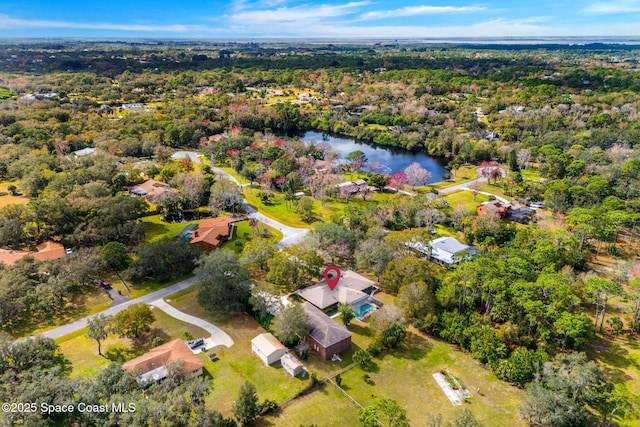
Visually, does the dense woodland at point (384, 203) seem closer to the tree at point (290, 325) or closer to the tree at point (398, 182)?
the tree at point (398, 182)

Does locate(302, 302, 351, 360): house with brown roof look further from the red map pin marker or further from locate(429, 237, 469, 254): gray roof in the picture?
locate(429, 237, 469, 254): gray roof

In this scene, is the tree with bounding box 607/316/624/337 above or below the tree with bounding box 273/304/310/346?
below

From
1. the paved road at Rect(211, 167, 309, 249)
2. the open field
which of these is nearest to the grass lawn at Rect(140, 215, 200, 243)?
the paved road at Rect(211, 167, 309, 249)

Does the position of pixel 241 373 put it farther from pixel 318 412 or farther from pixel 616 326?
pixel 616 326

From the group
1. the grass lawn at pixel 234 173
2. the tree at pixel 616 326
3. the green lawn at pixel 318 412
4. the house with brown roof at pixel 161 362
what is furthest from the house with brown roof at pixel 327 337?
the grass lawn at pixel 234 173

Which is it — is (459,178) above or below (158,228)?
above

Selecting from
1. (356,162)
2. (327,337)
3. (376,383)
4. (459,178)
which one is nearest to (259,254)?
(327,337)
